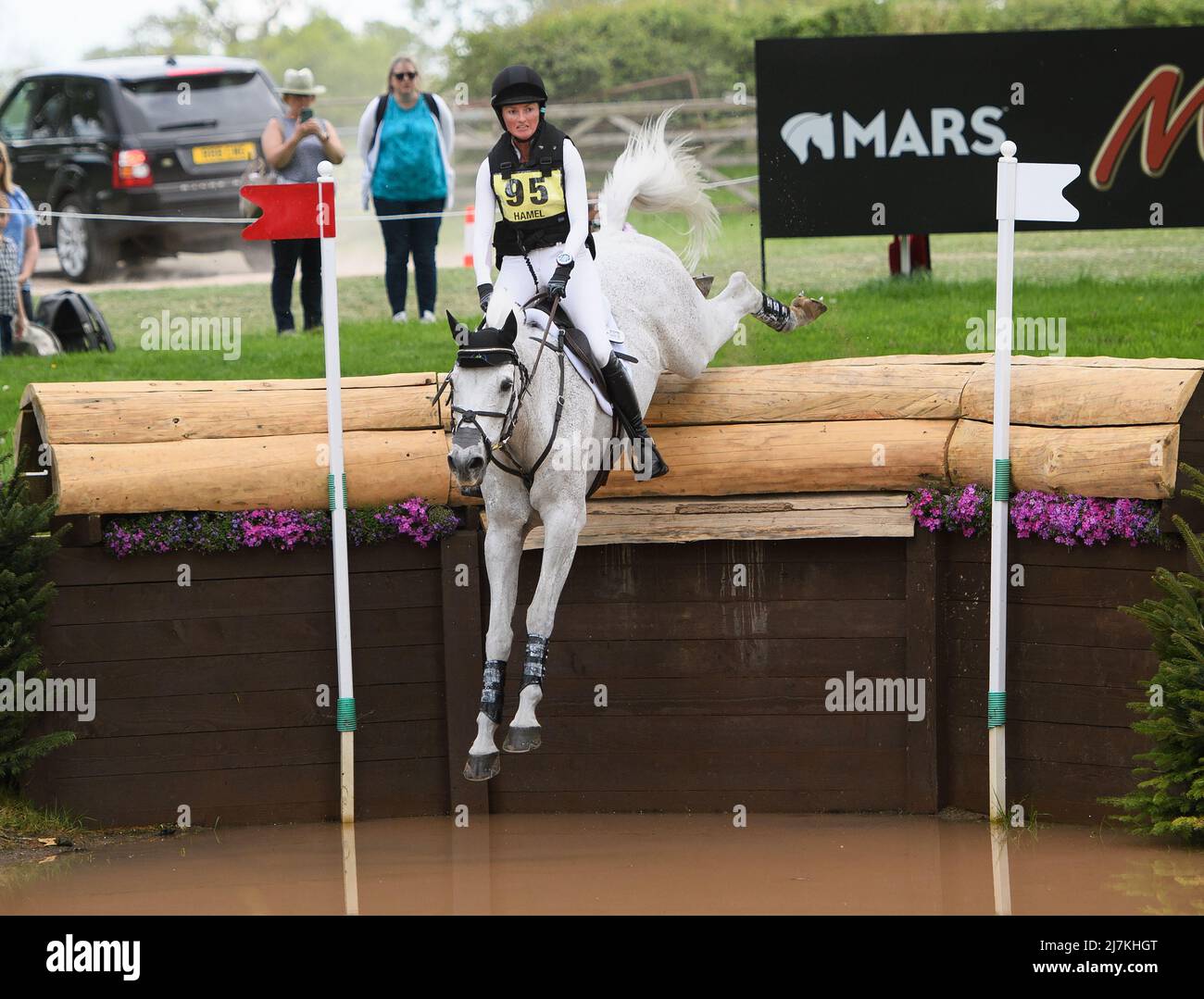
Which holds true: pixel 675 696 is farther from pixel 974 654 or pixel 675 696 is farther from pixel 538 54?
pixel 538 54

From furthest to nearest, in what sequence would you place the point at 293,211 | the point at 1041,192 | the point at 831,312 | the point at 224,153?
the point at 224,153, the point at 831,312, the point at 293,211, the point at 1041,192

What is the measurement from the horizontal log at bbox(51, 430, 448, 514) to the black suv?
8.79 m

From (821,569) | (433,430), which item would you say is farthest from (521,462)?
(821,569)

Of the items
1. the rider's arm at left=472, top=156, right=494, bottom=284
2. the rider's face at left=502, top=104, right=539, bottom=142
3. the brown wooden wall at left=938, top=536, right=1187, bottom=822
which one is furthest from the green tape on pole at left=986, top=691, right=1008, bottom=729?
the rider's face at left=502, top=104, right=539, bottom=142

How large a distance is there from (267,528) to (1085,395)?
4.24 m

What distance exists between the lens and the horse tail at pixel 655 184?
9250 mm

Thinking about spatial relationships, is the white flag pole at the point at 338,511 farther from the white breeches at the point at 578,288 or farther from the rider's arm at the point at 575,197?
the rider's arm at the point at 575,197

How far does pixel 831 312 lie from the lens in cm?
1252

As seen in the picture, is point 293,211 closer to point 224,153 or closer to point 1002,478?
point 1002,478

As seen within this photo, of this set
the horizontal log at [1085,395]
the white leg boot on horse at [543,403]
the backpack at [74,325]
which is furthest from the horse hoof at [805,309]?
the backpack at [74,325]

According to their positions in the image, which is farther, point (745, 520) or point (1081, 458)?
point (745, 520)

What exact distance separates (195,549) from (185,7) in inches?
1416

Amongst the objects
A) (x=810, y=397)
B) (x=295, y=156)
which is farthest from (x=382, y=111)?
(x=810, y=397)

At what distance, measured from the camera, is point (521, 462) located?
294 inches
